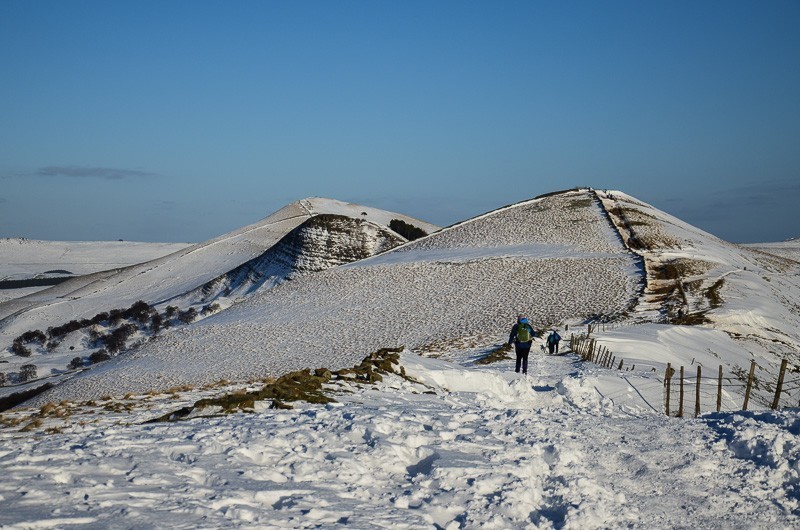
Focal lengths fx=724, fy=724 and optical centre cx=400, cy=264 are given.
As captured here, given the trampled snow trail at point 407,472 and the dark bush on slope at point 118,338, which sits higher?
the trampled snow trail at point 407,472

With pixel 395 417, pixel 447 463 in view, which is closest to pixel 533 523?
pixel 447 463

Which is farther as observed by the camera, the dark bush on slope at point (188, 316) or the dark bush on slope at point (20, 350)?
the dark bush on slope at point (188, 316)

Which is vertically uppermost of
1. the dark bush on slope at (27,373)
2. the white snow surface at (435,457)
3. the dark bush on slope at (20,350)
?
the white snow surface at (435,457)

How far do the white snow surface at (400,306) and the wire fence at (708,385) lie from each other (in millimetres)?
11515

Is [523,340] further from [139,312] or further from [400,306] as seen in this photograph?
[139,312]

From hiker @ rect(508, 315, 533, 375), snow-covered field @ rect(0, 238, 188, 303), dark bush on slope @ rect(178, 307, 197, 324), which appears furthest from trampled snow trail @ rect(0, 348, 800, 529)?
A: snow-covered field @ rect(0, 238, 188, 303)

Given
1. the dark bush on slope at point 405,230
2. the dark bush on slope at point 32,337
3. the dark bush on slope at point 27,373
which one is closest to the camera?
the dark bush on slope at point 27,373

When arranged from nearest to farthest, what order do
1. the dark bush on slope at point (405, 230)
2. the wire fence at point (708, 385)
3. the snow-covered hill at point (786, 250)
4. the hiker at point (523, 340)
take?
the wire fence at point (708, 385) < the hiker at point (523, 340) < the snow-covered hill at point (786, 250) < the dark bush on slope at point (405, 230)

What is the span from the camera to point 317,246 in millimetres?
81562

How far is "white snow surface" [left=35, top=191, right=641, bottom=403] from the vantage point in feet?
122

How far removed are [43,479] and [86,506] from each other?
1.11 m

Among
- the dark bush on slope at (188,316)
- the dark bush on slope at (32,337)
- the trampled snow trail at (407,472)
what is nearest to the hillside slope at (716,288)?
the trampled snow trail at (407,472)

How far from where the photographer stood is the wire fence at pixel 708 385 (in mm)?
17297

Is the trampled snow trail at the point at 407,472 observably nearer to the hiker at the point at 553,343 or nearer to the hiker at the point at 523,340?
the hiker at the point at 523,340
